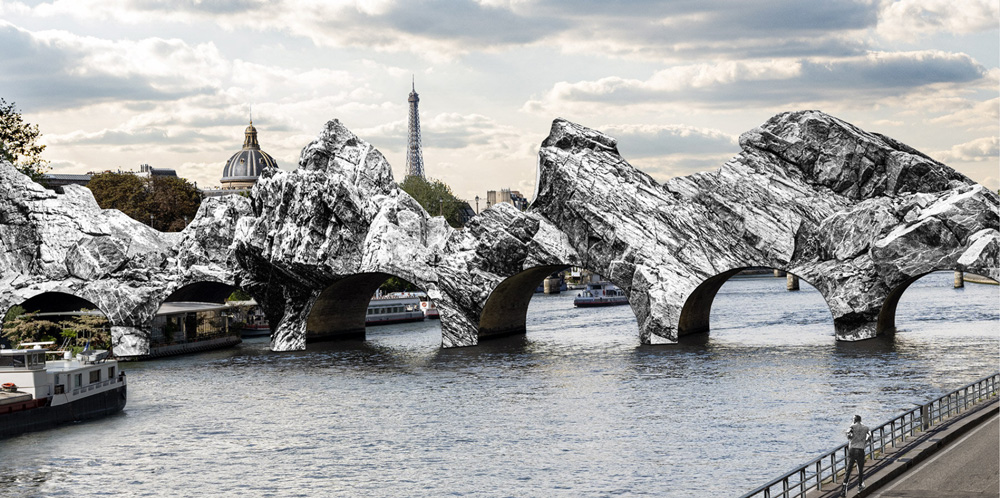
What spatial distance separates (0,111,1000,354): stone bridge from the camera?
79250 millimetres

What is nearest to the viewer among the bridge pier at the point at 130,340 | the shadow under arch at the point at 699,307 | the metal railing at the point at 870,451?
the metal railing at the point at 870,451

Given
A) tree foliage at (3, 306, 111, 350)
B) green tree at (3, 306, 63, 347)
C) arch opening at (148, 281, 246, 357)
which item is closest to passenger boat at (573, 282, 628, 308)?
arch opening at (148, 281, 246, 357)

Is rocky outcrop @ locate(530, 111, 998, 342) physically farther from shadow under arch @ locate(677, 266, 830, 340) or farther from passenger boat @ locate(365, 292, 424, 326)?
passenger boat @ locate(365, 292, 424, 326)

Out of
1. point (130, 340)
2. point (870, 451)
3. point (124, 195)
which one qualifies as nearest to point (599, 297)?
point (124, 195)

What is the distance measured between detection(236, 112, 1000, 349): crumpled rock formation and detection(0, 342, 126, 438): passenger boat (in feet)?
97.2

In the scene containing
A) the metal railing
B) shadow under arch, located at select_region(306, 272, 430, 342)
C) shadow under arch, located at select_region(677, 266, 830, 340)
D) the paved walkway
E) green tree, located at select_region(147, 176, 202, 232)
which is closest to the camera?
the paved walkway

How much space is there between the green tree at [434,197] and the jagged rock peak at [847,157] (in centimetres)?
10352

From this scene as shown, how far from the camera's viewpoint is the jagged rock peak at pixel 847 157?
79812mm

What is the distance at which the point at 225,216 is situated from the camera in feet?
327

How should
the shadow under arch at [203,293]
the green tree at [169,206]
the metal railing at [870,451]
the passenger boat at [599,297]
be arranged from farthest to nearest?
1. the passenger boat at [599,297]
2. the green tree at [169,206]
3. the shadow under arch at [203,293]
4. the metal railing at [870,451]

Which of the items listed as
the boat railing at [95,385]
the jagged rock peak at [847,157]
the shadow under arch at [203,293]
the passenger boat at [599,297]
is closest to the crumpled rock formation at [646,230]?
the jagged rock peak at [847,157]

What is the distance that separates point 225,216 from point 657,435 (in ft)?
196

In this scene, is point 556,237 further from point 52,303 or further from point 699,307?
point 52,303

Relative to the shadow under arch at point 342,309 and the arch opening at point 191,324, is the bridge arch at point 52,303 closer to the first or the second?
the arch opening at point 191,324
